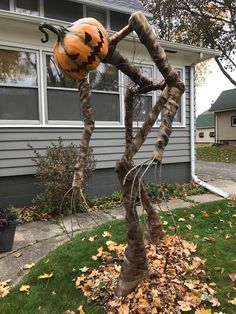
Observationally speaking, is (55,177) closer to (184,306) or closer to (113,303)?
(113,303)

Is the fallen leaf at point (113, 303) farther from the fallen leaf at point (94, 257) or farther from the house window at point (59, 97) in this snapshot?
the house window at point (59, 97)

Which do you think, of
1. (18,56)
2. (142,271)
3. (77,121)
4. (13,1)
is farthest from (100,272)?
(13,1)

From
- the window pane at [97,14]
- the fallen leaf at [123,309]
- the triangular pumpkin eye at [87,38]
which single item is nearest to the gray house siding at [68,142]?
the window pane at [97,14]

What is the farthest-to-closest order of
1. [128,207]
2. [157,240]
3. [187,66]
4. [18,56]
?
[187,66]
[18,56]
[157,240]
[128,207]

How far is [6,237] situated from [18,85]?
3.26 m

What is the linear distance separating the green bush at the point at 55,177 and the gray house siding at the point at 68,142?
0.39 m

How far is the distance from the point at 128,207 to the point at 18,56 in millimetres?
4800

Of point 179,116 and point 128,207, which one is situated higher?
point 179,116

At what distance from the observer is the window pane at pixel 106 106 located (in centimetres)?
745

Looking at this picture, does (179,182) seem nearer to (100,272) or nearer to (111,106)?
(111,106)

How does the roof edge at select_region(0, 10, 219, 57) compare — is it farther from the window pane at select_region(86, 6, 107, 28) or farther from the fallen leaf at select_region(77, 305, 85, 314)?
the fallen leaf at select_region(77, 305, 85, 314)

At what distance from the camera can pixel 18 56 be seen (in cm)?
641

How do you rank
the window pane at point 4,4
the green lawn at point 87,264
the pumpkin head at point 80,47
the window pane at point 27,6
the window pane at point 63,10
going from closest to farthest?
1. the pumpkin head at point 80,47
2. the green lawn at point 87,264
3. the window pane at point 4,4
4. the window pane at point 27,6
5. the window pane at point 63,10

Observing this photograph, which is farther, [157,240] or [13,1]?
[13,1]
